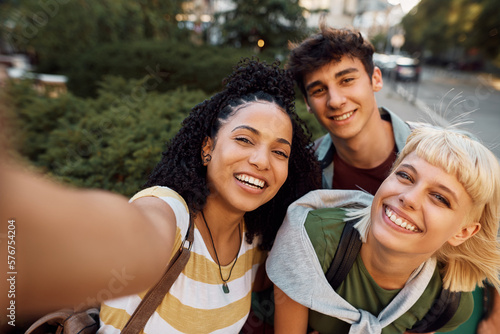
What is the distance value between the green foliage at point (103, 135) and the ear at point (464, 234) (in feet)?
7.21

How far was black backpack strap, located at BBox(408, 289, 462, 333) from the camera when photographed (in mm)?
1973

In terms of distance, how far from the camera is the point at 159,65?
7.21 m

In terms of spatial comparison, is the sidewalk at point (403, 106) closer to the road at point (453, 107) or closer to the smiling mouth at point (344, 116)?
the road at point (453, 107)

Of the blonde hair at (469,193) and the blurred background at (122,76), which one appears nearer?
the blonde hair at (469,193)

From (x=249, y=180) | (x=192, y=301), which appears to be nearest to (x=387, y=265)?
(x=249, y=180)

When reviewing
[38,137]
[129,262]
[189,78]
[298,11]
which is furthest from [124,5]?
[129,262]

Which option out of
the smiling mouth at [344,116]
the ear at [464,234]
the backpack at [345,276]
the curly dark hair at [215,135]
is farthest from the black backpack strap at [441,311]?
the smiling mouth at [344,116]

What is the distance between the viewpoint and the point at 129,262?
0.85 meters

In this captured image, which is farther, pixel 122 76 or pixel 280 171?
pixel 122 76

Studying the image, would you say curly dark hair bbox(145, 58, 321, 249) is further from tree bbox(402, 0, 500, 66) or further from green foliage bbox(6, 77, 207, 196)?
tree bbox(402, 0, 500, 66)

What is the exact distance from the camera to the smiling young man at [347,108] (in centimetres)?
285

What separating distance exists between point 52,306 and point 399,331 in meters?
1.88

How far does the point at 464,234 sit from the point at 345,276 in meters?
0.69

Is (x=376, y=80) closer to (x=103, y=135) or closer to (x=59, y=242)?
(x=103, y=135)
